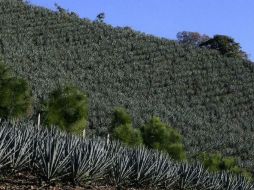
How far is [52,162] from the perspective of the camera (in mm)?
8703

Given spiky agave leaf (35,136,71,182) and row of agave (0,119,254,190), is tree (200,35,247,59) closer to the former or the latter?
row of agave (0,119,254,190)

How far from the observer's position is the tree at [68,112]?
2217 centimetres

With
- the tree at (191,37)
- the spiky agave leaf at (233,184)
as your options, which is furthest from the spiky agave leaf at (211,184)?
the tree at (191,37)

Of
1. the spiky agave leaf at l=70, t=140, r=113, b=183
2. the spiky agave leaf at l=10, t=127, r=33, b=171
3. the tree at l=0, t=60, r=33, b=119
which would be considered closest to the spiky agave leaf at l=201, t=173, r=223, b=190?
the spiky agave leaf at l=70, t=140, r=113, b=183

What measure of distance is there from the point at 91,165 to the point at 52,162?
685 mm

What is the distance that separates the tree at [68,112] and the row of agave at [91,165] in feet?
36.7

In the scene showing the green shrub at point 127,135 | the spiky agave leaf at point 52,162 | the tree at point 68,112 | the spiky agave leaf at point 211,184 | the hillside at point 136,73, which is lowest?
the spiky agave leaf at point 211,184

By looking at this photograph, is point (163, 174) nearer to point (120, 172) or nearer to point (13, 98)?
point (120, 172)

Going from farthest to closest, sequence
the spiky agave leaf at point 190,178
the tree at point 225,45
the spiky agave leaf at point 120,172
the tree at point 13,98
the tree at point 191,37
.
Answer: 1. the tree at point 191,37
2. the tree at point 225,45
3. the tree at point 13,98
4. the spiky agave leaf at point 190,178
5. the spiky agave leaf at point 120,172

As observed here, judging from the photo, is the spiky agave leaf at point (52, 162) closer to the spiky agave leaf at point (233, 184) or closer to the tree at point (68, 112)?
the spiky agave leaf at point (233, 184)

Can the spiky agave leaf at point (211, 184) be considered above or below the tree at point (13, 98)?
below

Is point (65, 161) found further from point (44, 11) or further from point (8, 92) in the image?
point (44, 11)

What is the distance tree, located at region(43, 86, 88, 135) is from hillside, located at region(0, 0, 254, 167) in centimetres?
979

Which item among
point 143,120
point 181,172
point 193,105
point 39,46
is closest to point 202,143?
point 143,120
